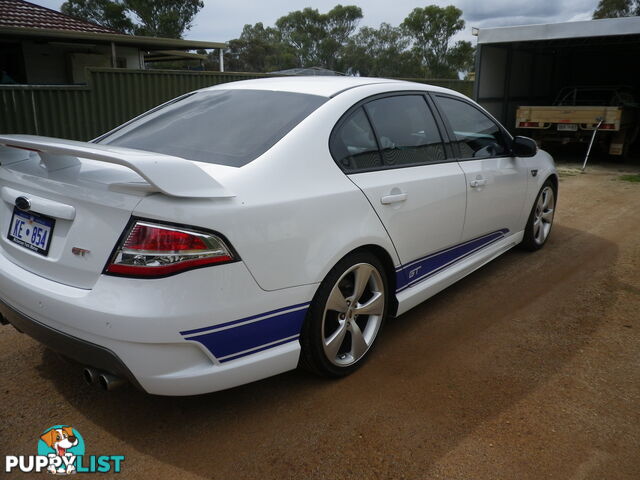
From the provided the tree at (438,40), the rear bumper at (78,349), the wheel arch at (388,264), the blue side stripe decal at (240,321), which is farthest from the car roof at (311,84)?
the tree at (438,40)

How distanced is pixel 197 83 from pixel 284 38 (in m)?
67.8

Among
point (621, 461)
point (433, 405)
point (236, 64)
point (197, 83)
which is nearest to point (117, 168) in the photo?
point (433, 405)

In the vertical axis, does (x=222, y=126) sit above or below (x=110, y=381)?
above

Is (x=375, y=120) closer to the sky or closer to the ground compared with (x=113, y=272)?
closer to the sky

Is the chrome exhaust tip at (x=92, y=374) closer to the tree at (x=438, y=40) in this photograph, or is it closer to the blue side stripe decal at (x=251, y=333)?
the blue side stripe decal at (x=251, y=333)

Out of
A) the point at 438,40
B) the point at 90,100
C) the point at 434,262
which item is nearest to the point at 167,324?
the point at 434,262

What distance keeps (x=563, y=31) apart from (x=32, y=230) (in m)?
12.0

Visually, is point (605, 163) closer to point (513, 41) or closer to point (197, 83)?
point (513, 41)

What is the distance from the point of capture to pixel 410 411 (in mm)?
2617

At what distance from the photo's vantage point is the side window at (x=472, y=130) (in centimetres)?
375

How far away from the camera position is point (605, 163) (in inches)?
479

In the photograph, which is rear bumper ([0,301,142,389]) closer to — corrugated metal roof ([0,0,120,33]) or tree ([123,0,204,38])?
corrugated metal roof ([0,0,120,33])

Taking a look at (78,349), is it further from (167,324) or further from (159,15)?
(159,15)

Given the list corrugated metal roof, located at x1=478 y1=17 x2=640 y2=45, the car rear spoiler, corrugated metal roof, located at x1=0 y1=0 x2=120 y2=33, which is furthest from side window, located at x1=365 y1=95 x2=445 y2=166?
corrugated metal roof, located at x1=0 y1=0 x2=120 y2=33
